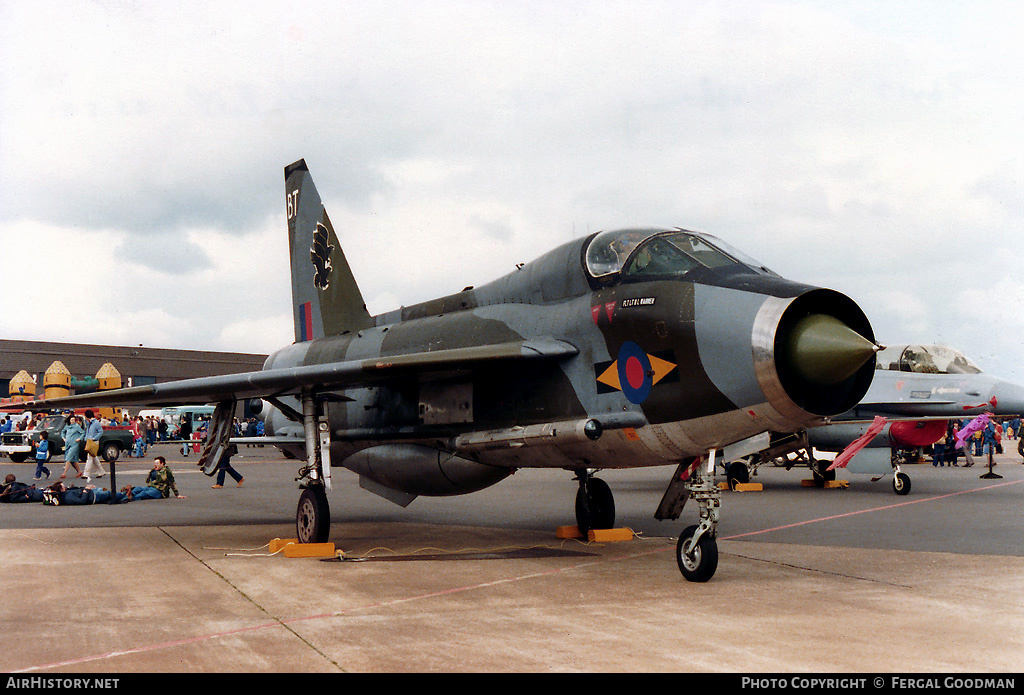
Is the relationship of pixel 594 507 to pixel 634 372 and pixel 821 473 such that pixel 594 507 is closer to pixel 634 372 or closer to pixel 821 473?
pixel 634 372

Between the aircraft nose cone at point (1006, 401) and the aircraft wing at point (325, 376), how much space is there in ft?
40.9

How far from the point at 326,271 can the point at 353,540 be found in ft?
15.6

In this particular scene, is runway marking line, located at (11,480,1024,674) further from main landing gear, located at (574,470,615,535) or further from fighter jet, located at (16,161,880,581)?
main landing gear, located at (574,470,615,535)

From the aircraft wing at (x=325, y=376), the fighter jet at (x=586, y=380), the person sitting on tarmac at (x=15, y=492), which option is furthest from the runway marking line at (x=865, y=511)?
the person sitting on tarmac at (x=15, y=492)

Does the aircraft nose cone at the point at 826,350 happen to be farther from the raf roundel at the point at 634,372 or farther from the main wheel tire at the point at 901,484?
the main wheel tire at the point at 901,484

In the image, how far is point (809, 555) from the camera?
350 inches

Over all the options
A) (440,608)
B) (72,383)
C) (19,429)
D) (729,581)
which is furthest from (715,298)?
(72,383)

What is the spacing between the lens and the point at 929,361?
17516 millimetres

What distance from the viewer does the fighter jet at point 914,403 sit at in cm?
1675

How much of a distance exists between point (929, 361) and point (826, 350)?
13.0 m

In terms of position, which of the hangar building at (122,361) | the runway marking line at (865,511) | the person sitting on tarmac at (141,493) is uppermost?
the hangar building at (122,361)

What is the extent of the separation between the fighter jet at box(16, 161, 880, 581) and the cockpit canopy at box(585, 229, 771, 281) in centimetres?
2
